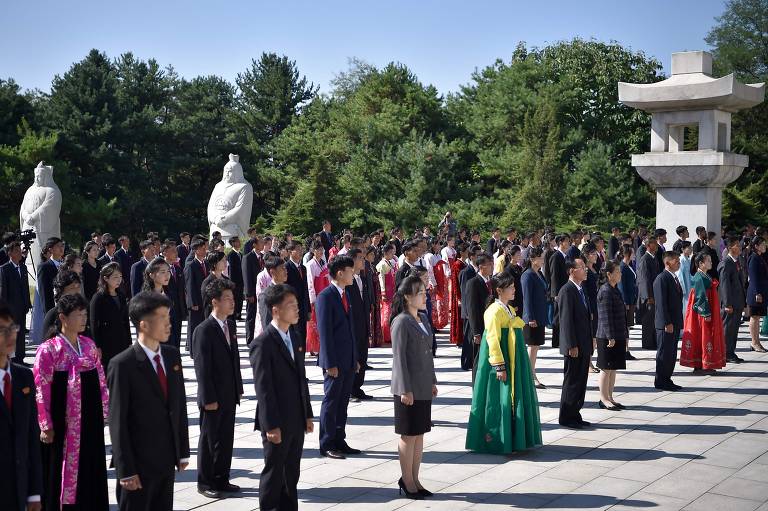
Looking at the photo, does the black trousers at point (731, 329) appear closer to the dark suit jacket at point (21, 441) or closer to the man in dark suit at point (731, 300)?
the man in dark suit at point (731, 300)

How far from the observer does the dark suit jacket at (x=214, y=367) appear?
670 centimetres

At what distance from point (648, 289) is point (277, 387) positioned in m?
9.10

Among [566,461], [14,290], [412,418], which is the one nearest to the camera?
[412,418]

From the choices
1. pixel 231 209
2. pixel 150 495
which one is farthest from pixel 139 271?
pixel 231 209

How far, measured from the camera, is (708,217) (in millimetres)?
18625

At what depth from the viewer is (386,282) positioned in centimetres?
1474

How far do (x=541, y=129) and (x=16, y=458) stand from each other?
3092 centimetres

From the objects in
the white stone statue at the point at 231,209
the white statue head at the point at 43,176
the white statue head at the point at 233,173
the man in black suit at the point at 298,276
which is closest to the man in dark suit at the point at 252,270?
the man in black suit at the point at 298,276

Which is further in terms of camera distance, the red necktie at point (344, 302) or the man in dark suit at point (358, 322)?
the man in dark suit at point (358, 322)

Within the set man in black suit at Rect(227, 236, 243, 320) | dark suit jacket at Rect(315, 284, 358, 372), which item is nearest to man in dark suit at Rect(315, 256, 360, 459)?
dark suit jacket at Rect(315, 284, 358, 372)

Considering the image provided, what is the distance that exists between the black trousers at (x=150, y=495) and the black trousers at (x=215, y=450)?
1.63 meters

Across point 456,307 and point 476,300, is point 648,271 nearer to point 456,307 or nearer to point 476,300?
point 456,307

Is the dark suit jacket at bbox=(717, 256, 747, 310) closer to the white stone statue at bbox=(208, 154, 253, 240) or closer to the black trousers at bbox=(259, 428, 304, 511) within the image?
the black trousers at bbox=(259, 428, 304, 511)

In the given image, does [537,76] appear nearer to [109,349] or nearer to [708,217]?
[708,217]
